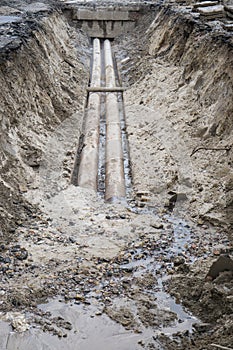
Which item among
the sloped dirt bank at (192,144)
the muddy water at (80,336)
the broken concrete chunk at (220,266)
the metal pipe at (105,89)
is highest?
the metal pipe at (105,89)

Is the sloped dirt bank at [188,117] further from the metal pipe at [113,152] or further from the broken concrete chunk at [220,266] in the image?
Answer: the broken concrete chunk at [220,266]

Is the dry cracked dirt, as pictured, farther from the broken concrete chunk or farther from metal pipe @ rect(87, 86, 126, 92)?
metal pipe @ rect(87, 86, 126, 92)

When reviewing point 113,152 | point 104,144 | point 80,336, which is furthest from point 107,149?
point 80,336

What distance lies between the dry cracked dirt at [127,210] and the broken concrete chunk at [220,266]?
0.04ft

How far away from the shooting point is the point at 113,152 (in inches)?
359

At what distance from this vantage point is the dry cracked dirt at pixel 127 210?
15.3 feet

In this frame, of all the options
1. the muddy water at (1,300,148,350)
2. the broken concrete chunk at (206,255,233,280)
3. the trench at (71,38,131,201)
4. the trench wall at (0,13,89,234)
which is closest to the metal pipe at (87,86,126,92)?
the trench at (71,38,131,201)

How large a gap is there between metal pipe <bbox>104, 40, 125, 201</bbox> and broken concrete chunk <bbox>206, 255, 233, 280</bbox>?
2774mm

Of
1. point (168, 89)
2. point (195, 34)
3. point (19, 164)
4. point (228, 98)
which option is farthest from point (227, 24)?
point (19, 164)

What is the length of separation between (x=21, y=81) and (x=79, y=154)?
1.86 m

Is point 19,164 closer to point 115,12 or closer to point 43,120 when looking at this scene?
point 43,120

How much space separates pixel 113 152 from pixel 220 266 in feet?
14.6

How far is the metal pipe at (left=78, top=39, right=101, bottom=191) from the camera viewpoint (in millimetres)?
8125

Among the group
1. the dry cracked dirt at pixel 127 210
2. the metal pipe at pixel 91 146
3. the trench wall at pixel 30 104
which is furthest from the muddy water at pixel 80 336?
the metal pipe at pixel 91 146
